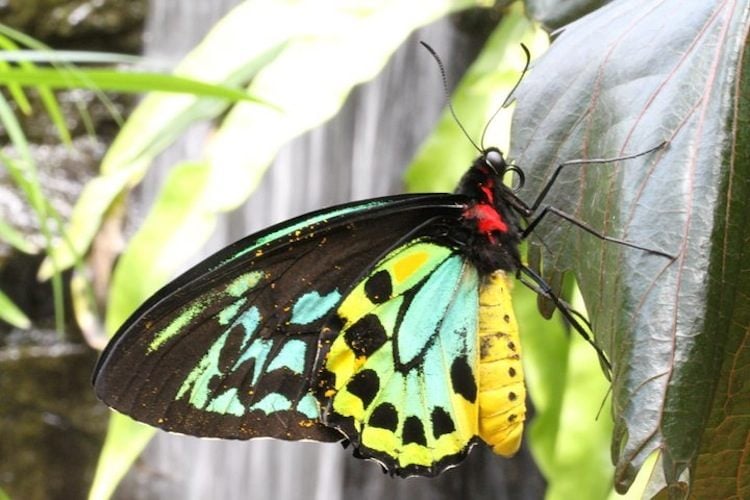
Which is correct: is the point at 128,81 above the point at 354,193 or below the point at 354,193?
above

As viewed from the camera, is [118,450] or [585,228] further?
[118,450]

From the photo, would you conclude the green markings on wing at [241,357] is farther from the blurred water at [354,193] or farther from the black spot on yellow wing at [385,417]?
the blurred water at [354,193]

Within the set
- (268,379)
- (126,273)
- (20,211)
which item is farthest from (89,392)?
(268,379)

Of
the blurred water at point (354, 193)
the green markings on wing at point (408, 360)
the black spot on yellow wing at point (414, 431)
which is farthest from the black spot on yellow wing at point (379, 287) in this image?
the blurred water at point (354, 193)

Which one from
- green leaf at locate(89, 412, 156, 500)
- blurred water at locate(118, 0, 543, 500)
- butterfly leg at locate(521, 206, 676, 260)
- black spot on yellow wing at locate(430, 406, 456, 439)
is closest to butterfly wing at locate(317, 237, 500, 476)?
black spot on yellow wing at locate(430, 406, 456, 439)

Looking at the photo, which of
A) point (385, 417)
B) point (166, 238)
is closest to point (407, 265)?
point (385, 417)

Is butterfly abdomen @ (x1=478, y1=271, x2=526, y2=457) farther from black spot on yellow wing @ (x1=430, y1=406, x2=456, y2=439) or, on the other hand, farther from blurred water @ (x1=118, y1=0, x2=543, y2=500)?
blurred water @ (x1=118, y1=0, x2=543, y2=500)

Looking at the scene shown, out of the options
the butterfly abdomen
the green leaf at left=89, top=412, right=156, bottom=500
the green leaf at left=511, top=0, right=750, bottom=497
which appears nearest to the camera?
the green leaf at left=511, top=0, right=750, bottom=497

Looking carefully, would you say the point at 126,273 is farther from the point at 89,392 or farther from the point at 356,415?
the point at 89,392

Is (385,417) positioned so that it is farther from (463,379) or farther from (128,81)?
(128,81)
